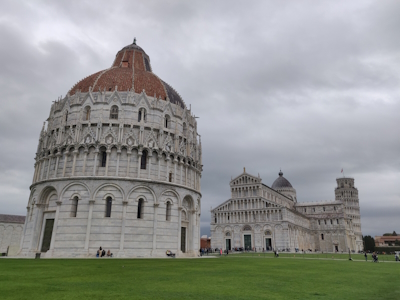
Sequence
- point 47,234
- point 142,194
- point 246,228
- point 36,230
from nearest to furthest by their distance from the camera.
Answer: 1. point 47,234
2. point 36,230
3. point 142,194
4. point 246,228

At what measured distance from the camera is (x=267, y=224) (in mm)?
83812

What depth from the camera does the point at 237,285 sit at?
11.8 m

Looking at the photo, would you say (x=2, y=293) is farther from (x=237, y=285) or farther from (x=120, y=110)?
(x=120, y=110)

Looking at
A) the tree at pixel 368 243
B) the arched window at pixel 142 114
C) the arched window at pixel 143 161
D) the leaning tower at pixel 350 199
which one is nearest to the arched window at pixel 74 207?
the arched window at pixel 143 161

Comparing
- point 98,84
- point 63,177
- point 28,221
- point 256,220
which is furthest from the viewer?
point 256,220

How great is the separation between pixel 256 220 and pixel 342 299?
257 ft

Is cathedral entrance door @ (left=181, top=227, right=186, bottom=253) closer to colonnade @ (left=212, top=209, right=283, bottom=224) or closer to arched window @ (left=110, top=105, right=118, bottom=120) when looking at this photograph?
arched window @ (left=110, top=105, right=118, bottom=120)

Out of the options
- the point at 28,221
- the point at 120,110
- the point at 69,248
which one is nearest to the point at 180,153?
the point at 120,110

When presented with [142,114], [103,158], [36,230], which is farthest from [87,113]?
[36,230]

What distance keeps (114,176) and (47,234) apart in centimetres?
1020

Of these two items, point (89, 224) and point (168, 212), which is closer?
point (89, 224)

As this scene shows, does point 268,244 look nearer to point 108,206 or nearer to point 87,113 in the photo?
point 108,206

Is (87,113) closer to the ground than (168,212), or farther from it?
farther from it

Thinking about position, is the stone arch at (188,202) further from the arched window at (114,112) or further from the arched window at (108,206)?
the arched window at (114,112)
